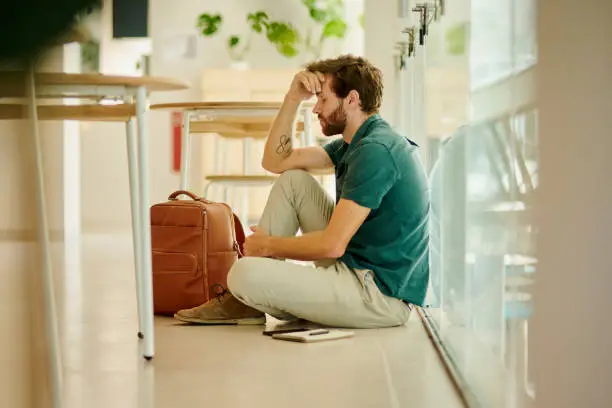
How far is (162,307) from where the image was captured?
9.62ft

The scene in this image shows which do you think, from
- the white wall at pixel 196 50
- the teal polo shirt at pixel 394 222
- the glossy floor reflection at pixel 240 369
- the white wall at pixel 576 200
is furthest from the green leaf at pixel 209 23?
the white wall at pixel 576 200

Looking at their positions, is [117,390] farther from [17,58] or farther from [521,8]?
[17,58]

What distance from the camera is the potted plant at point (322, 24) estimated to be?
729 cm

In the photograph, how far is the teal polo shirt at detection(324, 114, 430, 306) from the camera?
2535mm

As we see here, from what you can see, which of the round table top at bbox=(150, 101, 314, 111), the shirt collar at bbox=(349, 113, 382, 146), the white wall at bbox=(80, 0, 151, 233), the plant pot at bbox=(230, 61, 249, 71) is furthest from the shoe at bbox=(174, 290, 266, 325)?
the white wall at bbox=(80, 0, 151, 233)

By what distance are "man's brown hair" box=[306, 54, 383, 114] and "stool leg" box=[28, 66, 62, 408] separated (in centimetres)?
234

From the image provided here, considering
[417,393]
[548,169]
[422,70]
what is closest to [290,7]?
[422,70]

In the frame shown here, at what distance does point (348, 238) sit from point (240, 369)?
61 cm

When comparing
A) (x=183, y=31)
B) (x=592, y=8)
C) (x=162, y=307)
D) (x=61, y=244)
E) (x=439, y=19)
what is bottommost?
(x=162, y=307)

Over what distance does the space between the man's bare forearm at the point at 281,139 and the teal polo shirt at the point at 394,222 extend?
355mm

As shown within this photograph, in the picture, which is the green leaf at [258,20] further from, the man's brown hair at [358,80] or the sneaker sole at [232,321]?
the sneaker sole at [232,321]

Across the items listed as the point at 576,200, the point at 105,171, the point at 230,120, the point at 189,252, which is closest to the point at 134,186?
the point at 189,252

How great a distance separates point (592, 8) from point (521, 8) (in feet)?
0.79

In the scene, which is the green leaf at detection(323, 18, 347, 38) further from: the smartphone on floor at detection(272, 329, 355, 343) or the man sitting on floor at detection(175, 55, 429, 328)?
the smartphone on floor at detection(272, 329, 355, 343)
